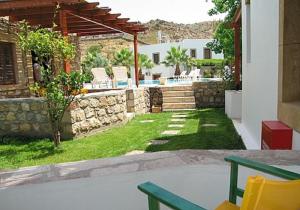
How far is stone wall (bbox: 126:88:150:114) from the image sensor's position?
35.4 ft

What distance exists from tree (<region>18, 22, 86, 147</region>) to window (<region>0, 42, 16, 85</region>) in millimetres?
3729

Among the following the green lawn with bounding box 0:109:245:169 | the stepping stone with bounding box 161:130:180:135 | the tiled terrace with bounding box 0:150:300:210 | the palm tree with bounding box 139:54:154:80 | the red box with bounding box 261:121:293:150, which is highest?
the palm tree with bounding box 139:54:154:80

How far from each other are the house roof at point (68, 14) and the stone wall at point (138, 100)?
2.34 meters

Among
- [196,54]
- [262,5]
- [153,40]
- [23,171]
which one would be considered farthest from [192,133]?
[153,40]

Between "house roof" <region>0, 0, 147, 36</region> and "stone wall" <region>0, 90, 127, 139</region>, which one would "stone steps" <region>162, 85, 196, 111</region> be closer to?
"house roof" <region>0, 0, 147, 36</region>

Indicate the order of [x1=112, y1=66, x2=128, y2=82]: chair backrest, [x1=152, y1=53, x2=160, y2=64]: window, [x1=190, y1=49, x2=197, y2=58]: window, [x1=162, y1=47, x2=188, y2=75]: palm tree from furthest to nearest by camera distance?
[x1=190, y1=49, x2=197, y2=58]: window, [x1=152, y1=53, x2=160, y2=64]: window, [x1=162, y1=47, x2=188, y2=75]: palm tree, [x1=112, y1=66, x2=128, y2=82]: chair backrest

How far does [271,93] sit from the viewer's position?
441cm

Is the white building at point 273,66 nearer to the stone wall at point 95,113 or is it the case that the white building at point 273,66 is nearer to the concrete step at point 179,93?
the stone wall at point 95,113

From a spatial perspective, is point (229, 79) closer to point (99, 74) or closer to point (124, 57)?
point (99, 74)

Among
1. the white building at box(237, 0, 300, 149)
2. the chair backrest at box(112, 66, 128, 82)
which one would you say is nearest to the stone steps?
the chair backrest at box(112, 66, 128, 82)

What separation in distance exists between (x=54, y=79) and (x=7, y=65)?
171 inches

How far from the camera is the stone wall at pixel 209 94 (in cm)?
1280

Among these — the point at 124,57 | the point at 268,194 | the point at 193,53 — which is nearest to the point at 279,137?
the point at 268,194

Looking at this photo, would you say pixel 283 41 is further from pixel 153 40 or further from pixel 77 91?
pixel 153 40
